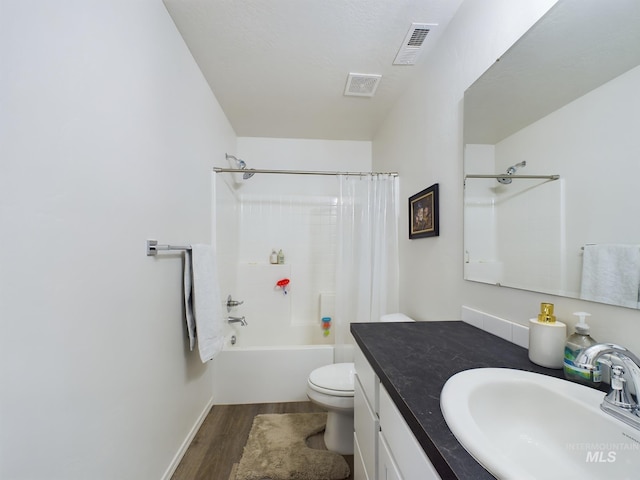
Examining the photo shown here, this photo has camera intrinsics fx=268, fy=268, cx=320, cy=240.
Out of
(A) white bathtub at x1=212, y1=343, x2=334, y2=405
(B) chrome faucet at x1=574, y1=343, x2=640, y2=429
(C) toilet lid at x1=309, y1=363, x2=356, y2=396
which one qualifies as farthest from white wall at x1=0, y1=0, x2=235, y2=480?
(B) chrome faucet at x1=574, y1=343, x2=640, y2=429

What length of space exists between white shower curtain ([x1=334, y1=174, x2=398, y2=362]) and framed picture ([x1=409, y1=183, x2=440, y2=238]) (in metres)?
0.28

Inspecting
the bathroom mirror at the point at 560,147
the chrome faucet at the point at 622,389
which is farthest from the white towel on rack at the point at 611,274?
the chrome faucet at the point at 622,389

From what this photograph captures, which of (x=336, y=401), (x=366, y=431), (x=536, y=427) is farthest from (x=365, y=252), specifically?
(x=536, y=427)

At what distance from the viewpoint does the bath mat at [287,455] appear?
4.53 feet

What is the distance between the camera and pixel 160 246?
48.9 inches

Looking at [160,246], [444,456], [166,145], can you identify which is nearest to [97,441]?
[160,246]

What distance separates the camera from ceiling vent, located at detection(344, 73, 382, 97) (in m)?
1.79

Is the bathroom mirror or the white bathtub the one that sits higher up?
the bathroom mirror

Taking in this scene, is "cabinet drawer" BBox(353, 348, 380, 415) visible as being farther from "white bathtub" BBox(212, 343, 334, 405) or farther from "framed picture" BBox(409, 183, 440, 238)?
"white bathtub" BBox(212, 343, 334, 405)

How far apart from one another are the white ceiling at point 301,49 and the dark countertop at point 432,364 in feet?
4.97

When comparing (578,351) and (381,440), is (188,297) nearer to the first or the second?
(381,440)

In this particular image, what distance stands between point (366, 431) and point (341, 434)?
734 mm

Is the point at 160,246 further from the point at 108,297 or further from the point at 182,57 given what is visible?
the point at 182,57

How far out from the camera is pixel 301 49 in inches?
→ 61.9
